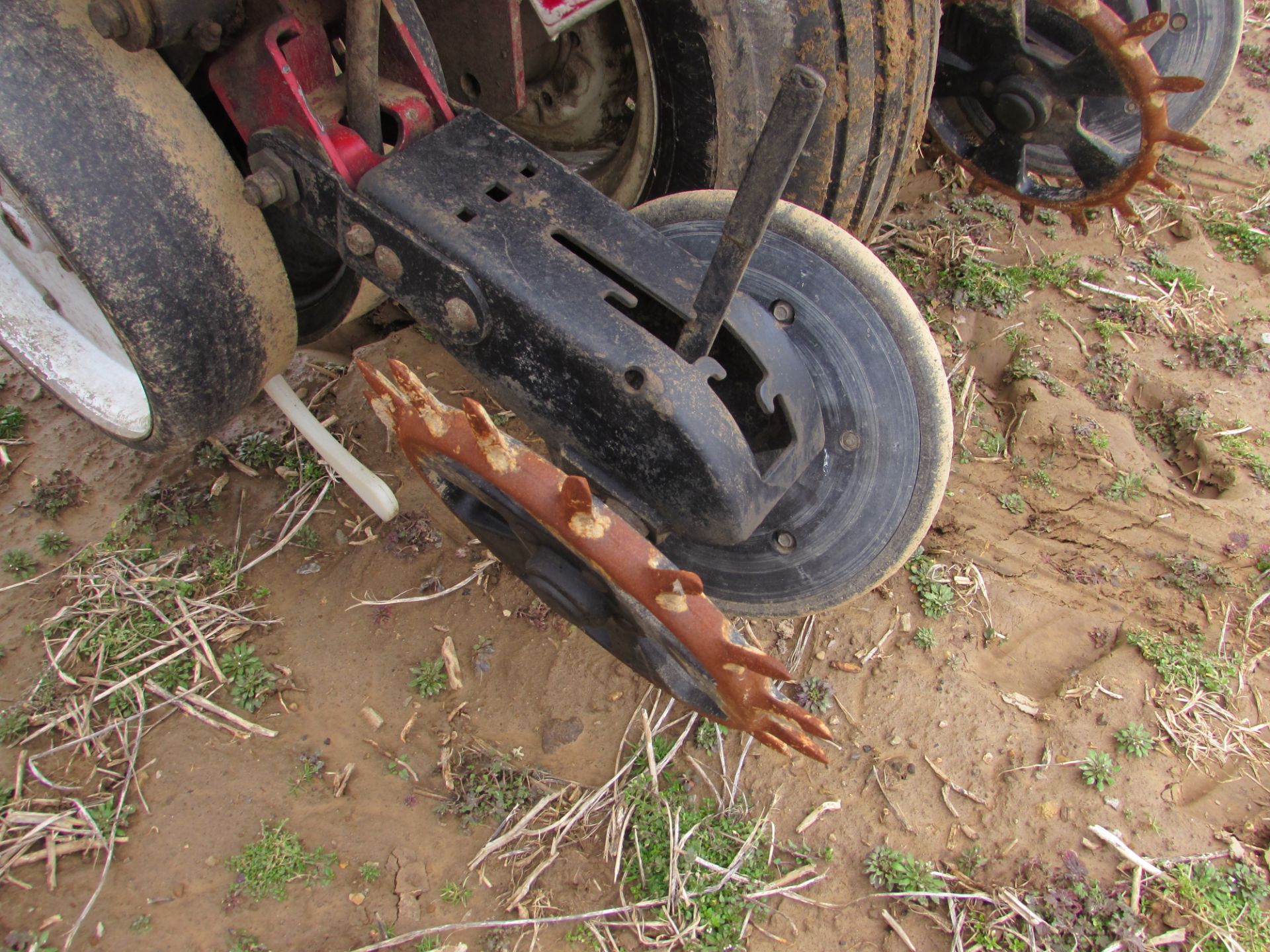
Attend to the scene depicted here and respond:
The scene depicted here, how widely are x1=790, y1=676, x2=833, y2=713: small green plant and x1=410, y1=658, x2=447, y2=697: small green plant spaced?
95 centimetres

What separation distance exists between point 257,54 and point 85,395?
1.05 m

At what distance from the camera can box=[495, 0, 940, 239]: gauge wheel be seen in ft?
6.27

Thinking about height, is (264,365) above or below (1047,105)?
above

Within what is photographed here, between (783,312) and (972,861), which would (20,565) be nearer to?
(783,312)

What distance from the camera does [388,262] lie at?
1.68 meters

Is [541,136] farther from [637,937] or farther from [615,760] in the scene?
[637,937]

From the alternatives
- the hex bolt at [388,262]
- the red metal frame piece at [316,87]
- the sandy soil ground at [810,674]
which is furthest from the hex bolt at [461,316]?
the sandy soil ground at [810,674]

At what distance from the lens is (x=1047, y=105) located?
266 centimetres

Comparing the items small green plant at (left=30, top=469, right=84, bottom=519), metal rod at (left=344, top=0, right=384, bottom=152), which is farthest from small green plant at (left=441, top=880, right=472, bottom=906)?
small green plant at (left=30, top=469, right=84, bottom=519)

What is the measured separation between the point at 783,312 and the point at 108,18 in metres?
1.35

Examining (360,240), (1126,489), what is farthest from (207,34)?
(1126,489)

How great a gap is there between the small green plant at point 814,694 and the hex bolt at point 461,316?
131cm

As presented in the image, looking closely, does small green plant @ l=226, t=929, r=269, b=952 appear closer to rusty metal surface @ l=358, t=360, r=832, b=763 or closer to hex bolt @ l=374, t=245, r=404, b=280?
rusty metal surface @ l=358, t=360, r=832, b=763

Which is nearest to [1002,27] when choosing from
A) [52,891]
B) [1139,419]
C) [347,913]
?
[1139,419]
